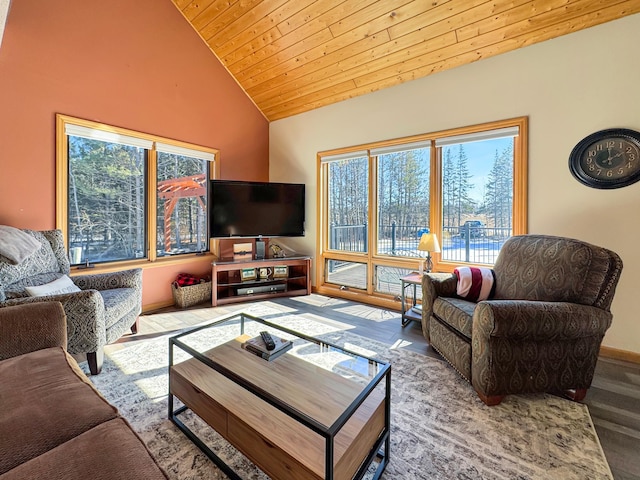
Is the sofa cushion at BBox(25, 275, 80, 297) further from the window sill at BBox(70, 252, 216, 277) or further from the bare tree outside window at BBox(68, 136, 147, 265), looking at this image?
the bare tree outside window at BBox(68, 136, 147, 265)

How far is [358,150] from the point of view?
12.4ft

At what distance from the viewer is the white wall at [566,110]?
7.53ft

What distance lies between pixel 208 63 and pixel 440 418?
4634 millimetres

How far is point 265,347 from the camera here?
161 cm

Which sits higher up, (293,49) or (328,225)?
(293,49)

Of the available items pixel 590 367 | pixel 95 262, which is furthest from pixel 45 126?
pixel 590 367

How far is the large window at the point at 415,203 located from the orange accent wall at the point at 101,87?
1733mm

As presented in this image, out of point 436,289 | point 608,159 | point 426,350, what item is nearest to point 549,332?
point 436,289

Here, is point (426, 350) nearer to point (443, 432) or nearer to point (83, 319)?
point (443, 432)

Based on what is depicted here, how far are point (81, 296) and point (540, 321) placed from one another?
2.91 m

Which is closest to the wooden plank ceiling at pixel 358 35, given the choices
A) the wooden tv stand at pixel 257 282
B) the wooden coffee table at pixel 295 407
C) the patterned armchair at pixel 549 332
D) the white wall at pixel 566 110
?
the white wall at pixel 566 110

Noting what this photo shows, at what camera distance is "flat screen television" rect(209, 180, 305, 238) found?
12.1 ft

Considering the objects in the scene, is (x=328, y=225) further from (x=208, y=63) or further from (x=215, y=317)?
(x=208, y=63)

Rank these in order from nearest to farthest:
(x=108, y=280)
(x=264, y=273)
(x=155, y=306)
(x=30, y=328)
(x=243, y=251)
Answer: (x=30, y=328)
(x=108, y=280)
(x=155, y=306)
(x=243, y=251)
(x=264, y=273)
